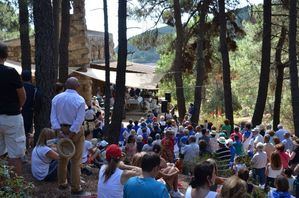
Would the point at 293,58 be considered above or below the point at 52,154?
Answer: above

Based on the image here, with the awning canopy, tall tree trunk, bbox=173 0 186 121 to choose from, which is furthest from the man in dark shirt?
the awning canopy

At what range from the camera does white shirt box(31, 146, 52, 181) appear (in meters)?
7.24

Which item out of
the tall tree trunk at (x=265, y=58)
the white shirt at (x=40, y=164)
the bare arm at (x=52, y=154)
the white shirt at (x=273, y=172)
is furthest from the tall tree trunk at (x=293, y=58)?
the bare arm at (x=52, y=154)

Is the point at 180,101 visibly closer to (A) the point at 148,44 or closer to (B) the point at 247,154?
(A) the point at 148,44

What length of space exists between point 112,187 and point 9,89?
1.57 meters

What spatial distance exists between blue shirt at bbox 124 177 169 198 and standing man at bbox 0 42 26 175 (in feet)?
6.36

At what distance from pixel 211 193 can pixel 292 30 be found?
1516 centimetres

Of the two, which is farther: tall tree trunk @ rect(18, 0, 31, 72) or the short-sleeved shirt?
tall tree trunk @ rect(18, 0, 31, 72)

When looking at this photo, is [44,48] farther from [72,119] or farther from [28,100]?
[72,119]

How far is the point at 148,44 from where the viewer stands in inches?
1013

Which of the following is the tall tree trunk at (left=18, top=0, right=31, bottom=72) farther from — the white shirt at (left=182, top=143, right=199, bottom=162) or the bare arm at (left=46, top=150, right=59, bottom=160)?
the bare arm at (left=46, top=150, right=59, bottom=160)

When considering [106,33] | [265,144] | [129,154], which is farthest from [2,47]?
[106,33]

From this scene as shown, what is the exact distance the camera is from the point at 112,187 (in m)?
5.20

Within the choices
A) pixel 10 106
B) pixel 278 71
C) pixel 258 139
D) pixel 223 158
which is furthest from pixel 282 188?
pixel 278 71
